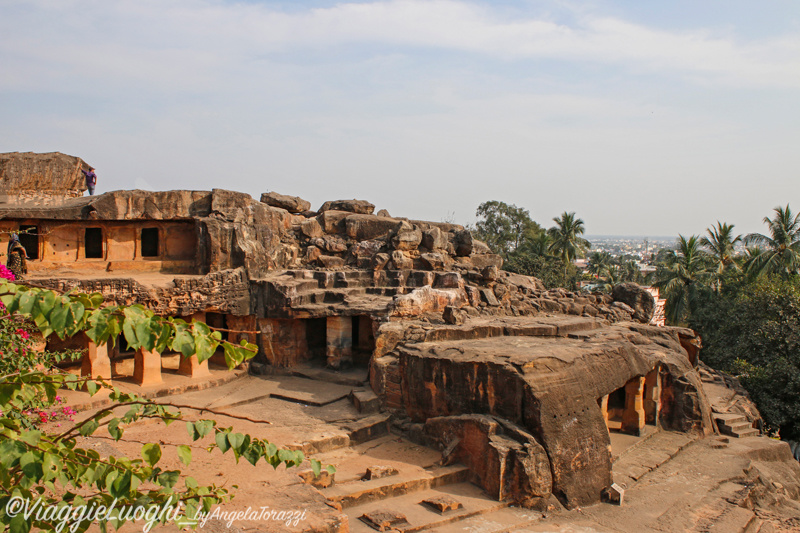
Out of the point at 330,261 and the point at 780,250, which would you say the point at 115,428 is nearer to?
the point at 330,261

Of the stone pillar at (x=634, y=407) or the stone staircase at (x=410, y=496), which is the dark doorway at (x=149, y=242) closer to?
the stone staircase at (x=410, y=496)

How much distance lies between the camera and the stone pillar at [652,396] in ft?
36.8

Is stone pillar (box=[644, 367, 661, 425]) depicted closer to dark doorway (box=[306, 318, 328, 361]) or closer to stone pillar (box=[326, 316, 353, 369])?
stone pillar (box=[326, 316, 353, 369])

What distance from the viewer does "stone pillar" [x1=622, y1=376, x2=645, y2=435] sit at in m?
10.8

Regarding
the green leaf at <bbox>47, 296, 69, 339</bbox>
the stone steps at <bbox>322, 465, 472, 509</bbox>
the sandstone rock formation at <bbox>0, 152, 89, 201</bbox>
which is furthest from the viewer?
the sandstone rock formation at <bbox>0, 152, 89, 201</bbox>

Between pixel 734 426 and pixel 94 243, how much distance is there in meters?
14.9

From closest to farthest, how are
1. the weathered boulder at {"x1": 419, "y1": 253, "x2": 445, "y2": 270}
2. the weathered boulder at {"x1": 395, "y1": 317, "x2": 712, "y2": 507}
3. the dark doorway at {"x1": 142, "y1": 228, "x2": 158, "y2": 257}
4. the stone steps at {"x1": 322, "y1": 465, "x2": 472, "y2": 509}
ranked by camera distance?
the stone steps at {"x1": 322, "y1": 465, "x2": 472, "y2": 509} < the weathered boulder at {"x1": 395, "y1": 317, "x2": 712, "y2": 507} < the dark doorway at {"x1": 142, "y1": 228, "x2": 158, "y2": 257} < the weathered boulder at {"x1": 419, "y1": 253, "x2": 445, "y2": 270}

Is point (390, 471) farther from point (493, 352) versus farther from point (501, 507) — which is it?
point (493, 352)

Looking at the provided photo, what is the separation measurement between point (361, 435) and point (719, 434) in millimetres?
7879

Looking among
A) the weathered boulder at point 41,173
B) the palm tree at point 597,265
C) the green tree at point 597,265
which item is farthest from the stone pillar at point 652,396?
the palm tree at point 597,265

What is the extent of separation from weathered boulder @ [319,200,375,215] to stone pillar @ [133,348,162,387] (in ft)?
Result: 25.0

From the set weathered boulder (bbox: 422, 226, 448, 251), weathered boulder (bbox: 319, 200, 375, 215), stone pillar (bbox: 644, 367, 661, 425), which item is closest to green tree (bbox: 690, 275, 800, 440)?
stone pillar (bbox: 644, 367, 661, 425)

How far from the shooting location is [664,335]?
12.9 meters

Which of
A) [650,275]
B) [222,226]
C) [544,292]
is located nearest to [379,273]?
[222,226]
